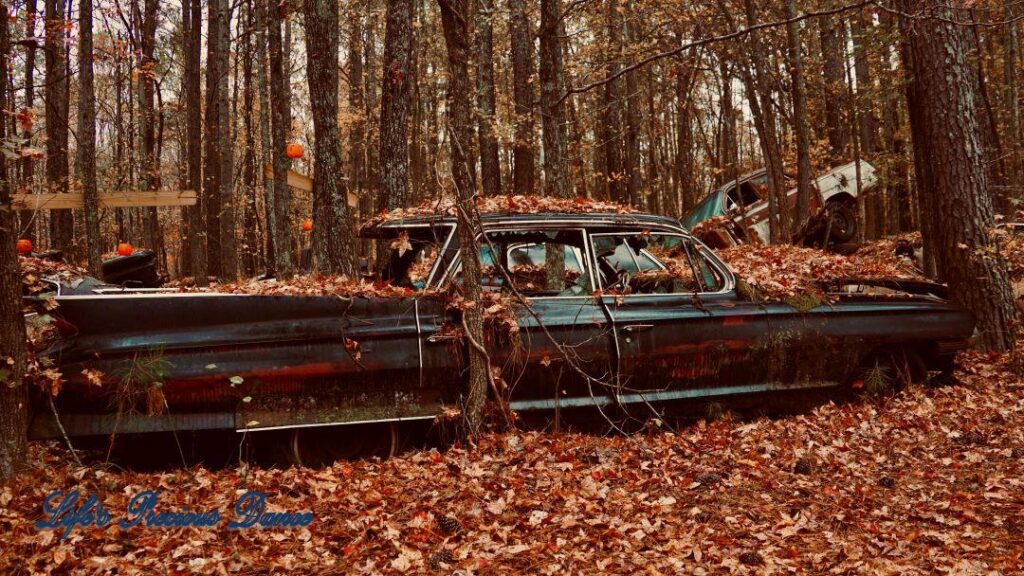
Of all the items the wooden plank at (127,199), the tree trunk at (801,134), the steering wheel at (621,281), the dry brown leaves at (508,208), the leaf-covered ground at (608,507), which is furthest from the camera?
the tree trunk at (801,134)

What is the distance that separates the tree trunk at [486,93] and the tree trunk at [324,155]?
9.61ft

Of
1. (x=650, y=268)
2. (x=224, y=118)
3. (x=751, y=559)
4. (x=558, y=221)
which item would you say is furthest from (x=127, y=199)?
(x=751, y=559)

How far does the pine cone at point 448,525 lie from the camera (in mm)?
3643

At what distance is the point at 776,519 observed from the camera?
12.4 ft

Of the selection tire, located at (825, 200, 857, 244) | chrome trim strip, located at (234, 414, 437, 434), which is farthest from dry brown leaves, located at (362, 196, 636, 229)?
tire, located at (825, 200, 857, 244)

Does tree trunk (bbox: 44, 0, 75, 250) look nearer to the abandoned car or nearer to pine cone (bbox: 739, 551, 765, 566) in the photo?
the abandoned car

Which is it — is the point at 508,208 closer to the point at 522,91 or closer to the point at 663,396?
the point at 663,396

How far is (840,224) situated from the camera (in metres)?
11.8

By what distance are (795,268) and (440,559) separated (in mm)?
5607

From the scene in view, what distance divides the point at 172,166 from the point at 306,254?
1235 inches

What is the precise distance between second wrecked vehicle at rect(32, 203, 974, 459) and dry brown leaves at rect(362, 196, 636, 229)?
0.12 m

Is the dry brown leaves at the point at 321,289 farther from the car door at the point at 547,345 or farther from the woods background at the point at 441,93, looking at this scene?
the woods background at the point at 441,93

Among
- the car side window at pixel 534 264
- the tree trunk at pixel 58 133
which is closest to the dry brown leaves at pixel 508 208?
the car side window at pixel 534 264

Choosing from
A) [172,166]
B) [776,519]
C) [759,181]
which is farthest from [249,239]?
[172,166]
